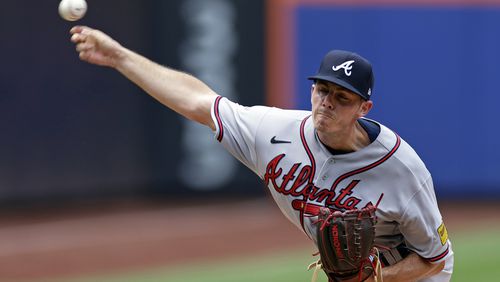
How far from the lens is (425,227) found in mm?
4660

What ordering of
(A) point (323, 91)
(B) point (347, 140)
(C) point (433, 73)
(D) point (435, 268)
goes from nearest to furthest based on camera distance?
(A) point (323, 91) < (B) point (347, 140) < (D) point (435, 268) < (C) point (433, 73)

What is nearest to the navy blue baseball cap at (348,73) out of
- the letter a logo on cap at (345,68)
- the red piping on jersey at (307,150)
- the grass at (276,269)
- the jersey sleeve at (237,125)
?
the letter a logo on cap at (345,68)

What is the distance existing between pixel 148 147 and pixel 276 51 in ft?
6.40

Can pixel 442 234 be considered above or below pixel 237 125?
below

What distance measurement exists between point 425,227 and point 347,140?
54 centimetres

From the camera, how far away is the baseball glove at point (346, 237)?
177 inches

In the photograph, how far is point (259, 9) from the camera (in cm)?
1208

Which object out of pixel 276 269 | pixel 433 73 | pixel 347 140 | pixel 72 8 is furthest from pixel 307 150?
pixel 433 73

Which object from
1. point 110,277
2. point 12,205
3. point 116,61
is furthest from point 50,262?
point 116,61

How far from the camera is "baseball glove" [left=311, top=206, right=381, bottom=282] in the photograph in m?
4.49

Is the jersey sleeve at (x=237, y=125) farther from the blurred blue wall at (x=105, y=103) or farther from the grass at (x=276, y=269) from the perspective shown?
the blurred blue wall at (x=105, y=103)

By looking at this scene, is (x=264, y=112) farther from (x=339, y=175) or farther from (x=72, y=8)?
(x=72, y=8)

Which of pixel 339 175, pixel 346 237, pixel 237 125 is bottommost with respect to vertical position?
pixel 346 237

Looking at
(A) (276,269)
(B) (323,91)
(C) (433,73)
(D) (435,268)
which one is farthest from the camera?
(C) (433,73)
